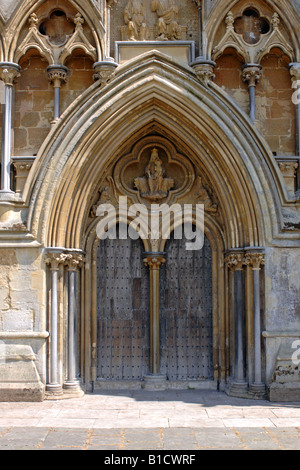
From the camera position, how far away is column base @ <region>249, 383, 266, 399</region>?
1034cm

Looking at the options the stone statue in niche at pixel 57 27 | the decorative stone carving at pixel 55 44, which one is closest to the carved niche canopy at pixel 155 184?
the decorative stone carving at pixel 55 44

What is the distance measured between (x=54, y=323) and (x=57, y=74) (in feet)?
14.0

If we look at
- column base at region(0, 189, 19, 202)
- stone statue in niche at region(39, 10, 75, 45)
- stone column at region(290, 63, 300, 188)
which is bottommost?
column base at region(0, 189, 19, 202)

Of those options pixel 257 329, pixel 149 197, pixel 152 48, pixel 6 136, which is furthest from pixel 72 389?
pixel 152 48

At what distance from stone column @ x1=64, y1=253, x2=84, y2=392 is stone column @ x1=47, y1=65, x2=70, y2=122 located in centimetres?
246

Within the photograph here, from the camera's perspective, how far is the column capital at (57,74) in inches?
427

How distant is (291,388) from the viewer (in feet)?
33.5

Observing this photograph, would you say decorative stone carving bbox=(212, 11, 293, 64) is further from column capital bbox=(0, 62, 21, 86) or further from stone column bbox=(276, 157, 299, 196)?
column capital bbox=(0, 62, 21, 86)

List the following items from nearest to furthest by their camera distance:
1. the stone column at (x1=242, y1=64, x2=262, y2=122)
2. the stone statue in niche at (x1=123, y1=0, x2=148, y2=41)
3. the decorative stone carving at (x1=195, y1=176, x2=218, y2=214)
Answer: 1. the stone column at (x1=242, y1=64, x2=262, y2=122)
2. the stone statue in niche at (x1=123, y1=0, x2=148, y2=41)
3. the decorative stone carving at (x1=195, y1=176, x2=218, y2=214)

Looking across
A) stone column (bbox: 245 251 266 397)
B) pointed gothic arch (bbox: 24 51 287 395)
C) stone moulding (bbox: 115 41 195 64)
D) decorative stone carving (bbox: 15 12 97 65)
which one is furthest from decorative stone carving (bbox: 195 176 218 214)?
decorative stone carving (bbox: 15 12 97 65)

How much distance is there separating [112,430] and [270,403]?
3039 millimetres
